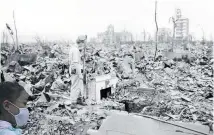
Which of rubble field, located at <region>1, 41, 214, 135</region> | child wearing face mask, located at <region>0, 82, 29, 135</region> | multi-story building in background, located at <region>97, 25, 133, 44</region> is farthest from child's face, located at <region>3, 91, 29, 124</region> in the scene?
multi-story building in background, located at <region>97, 25, 133, 44</region>

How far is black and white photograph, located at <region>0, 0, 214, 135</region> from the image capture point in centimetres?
283

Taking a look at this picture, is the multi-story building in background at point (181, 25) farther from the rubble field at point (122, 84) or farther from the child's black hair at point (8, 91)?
the child's black hair at point (8, 91)

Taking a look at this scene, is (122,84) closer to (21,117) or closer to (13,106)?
(21,117)

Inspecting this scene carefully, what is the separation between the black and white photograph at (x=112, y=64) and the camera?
2.83 metres

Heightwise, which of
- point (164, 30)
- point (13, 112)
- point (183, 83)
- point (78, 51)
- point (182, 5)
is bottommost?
point (183, 83)

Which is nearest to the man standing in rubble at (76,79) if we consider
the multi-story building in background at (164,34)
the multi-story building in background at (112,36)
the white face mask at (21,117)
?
the multi-story building in background at (112,36)

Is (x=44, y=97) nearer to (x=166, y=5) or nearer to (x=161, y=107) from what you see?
(x=161, y=107)

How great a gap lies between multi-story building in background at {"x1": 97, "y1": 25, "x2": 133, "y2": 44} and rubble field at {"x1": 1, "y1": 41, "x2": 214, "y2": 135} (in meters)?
0.14

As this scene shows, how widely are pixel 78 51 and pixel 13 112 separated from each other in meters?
2.43

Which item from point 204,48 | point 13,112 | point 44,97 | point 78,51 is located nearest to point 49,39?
point 78,51

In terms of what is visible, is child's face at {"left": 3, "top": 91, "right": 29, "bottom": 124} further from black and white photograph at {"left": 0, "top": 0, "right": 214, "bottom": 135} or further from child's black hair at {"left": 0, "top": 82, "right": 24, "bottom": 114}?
black and white photograph at {"left": 0, "top": 0, "right": 214, "bottom": 135}

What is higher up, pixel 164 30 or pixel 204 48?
pixel 164 30

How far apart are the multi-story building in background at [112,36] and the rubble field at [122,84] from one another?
0.14 meters

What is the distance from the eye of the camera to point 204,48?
11.6ft
